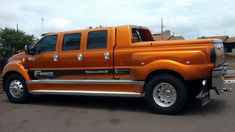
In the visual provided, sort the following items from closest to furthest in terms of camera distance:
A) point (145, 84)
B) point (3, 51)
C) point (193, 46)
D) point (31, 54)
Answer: point (193, 46) < point (145, 84) < point (31, 54) < point (3, 51)

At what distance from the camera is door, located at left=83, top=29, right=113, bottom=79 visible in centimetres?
949

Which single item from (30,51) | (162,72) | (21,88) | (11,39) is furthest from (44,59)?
(11,39)

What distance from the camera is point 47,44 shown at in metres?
10.7

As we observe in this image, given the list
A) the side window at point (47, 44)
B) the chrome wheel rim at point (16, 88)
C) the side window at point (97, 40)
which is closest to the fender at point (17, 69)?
the chrome wheel rim at point (16, 88)

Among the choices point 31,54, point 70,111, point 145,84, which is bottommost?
point 70,111

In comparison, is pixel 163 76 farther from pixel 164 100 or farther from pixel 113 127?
pixel 113 127

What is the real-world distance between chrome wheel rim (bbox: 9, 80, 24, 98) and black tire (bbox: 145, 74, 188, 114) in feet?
13.1

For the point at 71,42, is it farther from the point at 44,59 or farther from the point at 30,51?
the point at 30,51

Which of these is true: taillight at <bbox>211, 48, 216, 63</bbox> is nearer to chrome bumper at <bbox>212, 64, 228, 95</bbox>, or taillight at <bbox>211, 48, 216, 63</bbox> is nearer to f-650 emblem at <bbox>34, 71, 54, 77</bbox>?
chrome bumper at <bbox>212, 64, 228, 95</bbox>

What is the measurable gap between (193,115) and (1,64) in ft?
57.3

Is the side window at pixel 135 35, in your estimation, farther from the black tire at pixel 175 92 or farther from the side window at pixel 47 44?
the side window at pixel 47 44

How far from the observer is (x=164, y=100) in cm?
870

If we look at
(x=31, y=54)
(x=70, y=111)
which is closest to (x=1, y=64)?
(x=31, y=54)

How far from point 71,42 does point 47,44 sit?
32.9 inches
